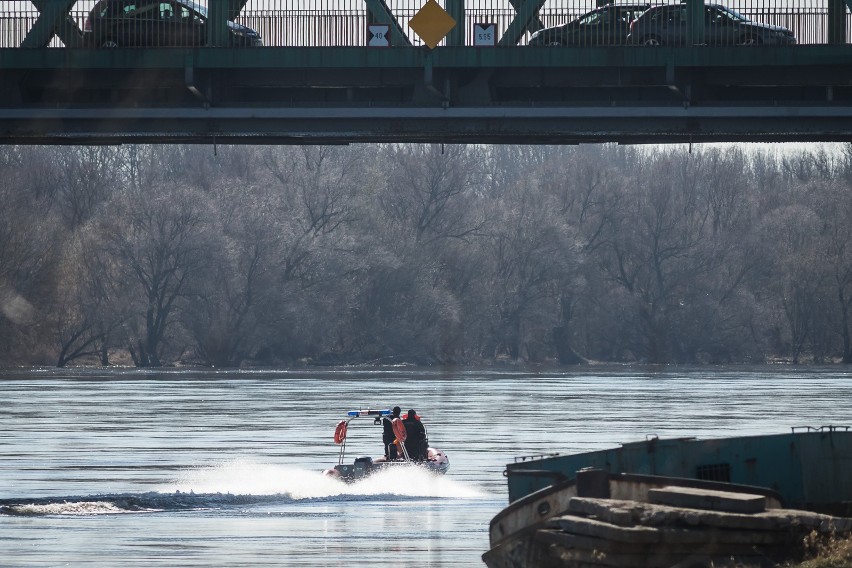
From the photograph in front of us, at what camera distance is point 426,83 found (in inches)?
1247

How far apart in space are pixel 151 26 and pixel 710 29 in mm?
11640

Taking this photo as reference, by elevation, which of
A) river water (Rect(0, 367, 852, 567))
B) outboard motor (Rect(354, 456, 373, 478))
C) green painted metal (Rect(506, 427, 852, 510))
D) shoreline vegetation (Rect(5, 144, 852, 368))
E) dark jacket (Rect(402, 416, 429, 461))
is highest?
shoreline vegetation (Rect(5, 144, 852, 368))

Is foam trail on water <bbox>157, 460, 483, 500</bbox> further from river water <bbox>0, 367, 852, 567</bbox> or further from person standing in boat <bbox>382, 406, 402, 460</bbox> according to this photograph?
person standing in boat <bbox>382, 406, 402, 460</bbox>

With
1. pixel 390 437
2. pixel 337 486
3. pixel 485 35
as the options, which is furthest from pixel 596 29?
pixel 337 486

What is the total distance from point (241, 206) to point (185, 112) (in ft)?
268

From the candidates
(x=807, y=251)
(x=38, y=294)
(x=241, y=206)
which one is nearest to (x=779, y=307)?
(x=807, y=251)

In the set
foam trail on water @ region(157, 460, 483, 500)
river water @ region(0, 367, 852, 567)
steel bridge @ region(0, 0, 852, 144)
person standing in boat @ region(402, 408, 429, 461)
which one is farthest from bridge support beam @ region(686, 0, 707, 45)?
foam trail on water @ region(157, 460, 483, 500)

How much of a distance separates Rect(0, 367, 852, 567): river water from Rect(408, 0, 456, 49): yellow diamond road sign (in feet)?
29.5

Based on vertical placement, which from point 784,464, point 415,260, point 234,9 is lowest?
point 784,464

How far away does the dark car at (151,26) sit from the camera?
34.4 metres

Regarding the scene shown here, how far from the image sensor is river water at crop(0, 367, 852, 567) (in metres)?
25.8

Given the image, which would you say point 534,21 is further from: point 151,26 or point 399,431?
point 399,431

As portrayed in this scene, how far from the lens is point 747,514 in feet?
60.9

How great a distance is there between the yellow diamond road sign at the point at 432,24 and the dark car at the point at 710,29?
4.63 m
